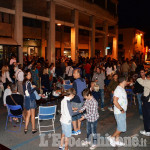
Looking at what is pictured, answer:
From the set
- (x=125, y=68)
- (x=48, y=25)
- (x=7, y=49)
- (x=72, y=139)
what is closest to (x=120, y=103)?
(x=72, y=139)

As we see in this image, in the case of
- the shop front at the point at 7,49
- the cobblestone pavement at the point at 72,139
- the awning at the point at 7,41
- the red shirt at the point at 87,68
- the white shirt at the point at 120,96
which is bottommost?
the cobblestone pavement at the point at 72,139

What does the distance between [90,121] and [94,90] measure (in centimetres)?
241

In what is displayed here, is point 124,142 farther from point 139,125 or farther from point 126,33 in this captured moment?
point 126,33

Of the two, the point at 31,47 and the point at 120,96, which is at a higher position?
the point at 31,47

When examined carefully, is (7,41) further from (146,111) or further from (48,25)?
(146,111)

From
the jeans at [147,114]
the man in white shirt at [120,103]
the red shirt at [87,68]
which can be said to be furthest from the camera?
the red shirt at [87,68]

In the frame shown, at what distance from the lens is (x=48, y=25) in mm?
17828

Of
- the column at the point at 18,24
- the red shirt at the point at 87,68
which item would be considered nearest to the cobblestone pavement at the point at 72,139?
the red shirt at the point at 87,68

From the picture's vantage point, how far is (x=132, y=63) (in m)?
17.0

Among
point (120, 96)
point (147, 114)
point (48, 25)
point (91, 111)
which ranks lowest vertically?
point (147, 114)

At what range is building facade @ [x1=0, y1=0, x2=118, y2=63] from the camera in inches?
579

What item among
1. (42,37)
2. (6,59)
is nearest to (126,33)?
(42,37)

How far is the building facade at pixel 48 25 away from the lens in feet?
48.2

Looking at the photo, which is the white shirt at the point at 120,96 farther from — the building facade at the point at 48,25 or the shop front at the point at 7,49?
the building facade at the point at 48,25
